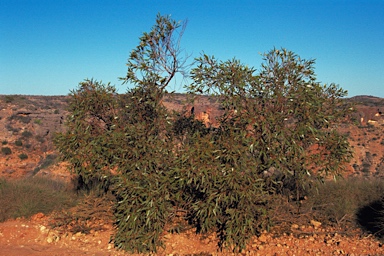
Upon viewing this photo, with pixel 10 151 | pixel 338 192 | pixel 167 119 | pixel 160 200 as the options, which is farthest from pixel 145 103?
pixel 10 151

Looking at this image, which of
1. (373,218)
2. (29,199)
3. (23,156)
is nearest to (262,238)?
(373,218)

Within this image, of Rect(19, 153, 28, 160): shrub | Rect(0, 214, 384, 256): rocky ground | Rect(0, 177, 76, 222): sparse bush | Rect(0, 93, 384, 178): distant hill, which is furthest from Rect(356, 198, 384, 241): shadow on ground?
Rect(19, 153, 28, 160): shrub

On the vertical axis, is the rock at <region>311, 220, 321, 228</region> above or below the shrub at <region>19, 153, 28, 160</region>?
above

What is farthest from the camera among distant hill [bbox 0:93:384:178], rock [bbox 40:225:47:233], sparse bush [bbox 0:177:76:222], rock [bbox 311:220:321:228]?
distant hill [bbox 0:93:384:178]

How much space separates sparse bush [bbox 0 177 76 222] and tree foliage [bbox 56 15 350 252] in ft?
5.47

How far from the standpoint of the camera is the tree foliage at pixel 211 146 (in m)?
5.80

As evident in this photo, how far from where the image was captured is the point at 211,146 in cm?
592

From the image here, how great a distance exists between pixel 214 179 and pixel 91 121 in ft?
11.5

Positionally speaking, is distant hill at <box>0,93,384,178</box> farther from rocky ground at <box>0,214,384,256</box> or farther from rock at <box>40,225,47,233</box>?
rocky ground at <box>0,214,384,256</box>

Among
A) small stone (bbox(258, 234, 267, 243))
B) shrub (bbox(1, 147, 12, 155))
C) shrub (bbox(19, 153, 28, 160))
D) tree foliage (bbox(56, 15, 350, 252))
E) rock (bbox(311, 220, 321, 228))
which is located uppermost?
tree foliage (bbox(56, 15, 350, 252))

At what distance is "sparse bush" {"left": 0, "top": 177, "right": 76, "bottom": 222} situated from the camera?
8.32m

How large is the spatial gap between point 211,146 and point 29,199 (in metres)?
5.25

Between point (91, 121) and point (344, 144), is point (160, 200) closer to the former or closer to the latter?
point (91, 121)

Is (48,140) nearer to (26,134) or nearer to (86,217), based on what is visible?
(26,134)
